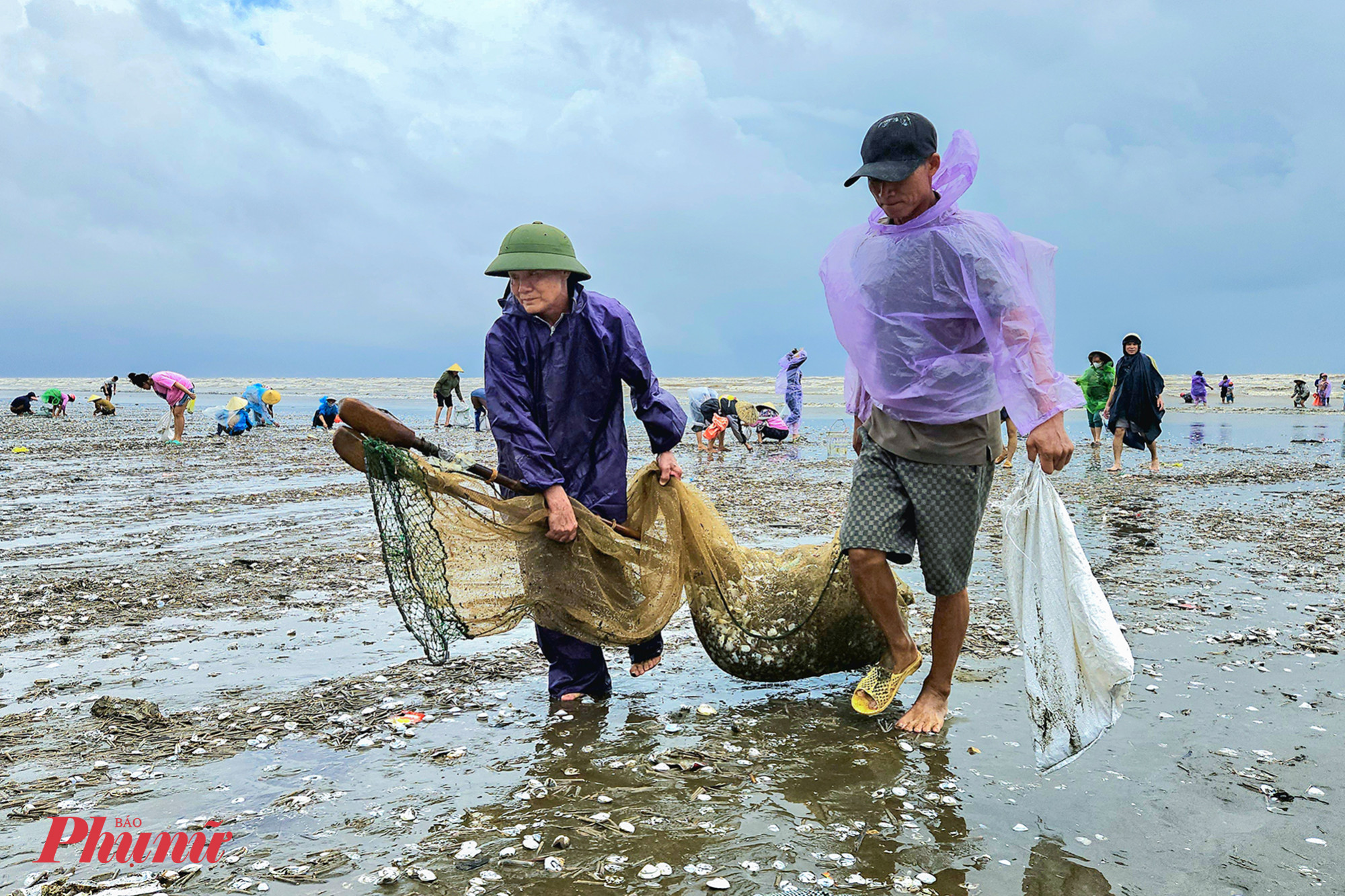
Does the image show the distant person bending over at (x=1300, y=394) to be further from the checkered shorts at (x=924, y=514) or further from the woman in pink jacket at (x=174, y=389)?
the checkered shorts at (x=924, y=514)

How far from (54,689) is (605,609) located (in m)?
2.50

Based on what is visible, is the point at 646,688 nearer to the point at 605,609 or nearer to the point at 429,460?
the point at 605,609

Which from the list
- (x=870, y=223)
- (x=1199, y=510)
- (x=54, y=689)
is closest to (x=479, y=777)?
(x=54, y=689)

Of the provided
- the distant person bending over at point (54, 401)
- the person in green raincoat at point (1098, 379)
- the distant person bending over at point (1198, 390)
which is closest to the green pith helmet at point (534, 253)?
the person in green raincoat at point (1098, 379)

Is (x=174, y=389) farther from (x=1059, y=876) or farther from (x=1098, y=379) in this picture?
(x=1059, y=876)

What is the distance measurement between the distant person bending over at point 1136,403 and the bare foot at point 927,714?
36.2ft

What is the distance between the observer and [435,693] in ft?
13.3

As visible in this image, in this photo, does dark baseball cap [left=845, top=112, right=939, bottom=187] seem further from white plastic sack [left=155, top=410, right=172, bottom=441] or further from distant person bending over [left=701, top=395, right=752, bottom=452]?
white plastic sack [left=155, top=410, right=172, bottom=441]

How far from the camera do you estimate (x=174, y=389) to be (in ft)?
59.7

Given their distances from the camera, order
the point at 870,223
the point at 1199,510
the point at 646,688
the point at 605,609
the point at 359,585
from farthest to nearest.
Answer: the point at 1199,510
the point at 359,585
the point at 646,688
the point at 605,609
the point at 870,223

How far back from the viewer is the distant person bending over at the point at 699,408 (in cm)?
1808

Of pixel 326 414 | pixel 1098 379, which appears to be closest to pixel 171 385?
pixel 326 414

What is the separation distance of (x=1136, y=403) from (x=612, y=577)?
38.7 ft

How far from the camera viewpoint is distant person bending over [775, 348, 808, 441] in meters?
19.4
